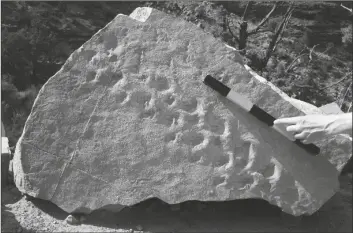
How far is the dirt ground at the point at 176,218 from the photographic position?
11.0 ft

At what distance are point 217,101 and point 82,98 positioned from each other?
31.7 inches

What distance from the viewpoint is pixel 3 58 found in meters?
5.88

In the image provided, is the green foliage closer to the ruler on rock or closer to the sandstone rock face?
the sandstone rock face

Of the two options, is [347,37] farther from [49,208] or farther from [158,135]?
[49,208]

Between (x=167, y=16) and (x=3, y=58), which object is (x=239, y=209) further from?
(x=3, y=58)

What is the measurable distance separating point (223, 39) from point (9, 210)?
4.19 metres

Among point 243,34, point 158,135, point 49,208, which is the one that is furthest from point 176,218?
point 243,34

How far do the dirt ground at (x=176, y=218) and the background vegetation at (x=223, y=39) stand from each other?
1.68m

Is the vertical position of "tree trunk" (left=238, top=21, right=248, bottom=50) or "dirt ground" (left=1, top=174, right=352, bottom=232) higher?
"tree trunk" (left=238, top=21, right=248, bottom=50)

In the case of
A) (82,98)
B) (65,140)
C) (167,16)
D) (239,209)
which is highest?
(167,16)

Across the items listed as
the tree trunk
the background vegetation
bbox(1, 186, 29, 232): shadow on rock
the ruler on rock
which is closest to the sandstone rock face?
the ruler on rock

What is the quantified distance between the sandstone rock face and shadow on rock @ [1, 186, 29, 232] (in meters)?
0.16

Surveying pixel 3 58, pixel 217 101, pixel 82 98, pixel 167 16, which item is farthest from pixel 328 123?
pixel 3 58

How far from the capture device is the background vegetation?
5916mm
